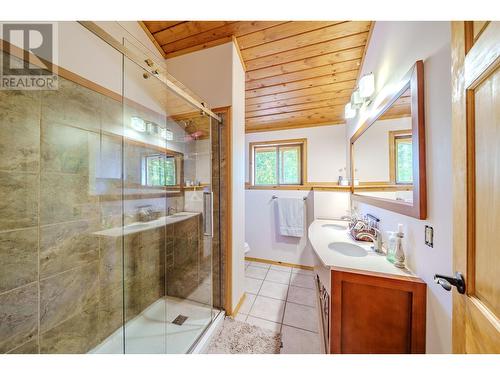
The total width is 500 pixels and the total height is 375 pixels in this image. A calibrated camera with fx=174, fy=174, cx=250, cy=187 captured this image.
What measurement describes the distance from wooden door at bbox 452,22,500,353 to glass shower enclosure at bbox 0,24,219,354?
1498mm

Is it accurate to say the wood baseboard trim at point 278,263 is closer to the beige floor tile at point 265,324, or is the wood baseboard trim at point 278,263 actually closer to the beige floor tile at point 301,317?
the beige floor tile at point 301,317

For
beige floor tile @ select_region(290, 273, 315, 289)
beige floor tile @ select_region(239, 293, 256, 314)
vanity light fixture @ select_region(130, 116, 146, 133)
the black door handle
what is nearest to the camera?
the black door handle

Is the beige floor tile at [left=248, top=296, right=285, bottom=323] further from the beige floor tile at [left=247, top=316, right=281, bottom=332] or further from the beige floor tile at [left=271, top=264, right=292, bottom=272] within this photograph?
the beige floor tile at [left=271, top=264, right=292, bottom=272]

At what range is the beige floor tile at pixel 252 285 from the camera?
2088mm

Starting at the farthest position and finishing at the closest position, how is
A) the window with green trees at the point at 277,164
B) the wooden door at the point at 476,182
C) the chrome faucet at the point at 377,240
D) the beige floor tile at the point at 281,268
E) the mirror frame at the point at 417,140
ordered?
the window with green trees at the point at 277,164 → the beige floor tile at the point at 281,268 → the chrome faucet at the point at 377,240 → the mirror frame at the point at 417,140 → the wooden door at the point at 476,182

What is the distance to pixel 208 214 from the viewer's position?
1631 millimetres

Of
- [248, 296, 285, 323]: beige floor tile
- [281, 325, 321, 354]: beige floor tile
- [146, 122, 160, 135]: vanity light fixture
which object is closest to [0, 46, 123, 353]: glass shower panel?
[146, 122, 160, 135]: vanity light fixture

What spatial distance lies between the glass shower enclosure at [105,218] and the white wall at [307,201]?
1315mm

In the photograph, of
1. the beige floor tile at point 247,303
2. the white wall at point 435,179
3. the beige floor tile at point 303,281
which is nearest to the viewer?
the white wall at point 435,179

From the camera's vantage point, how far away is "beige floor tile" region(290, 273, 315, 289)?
219 centimetres

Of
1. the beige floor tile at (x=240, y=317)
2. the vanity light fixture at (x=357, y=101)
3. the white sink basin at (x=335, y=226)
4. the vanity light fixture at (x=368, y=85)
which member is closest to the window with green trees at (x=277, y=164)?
the white sink basin at (x=335, y=226)

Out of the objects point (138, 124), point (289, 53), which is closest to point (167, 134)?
point (138, 124)
